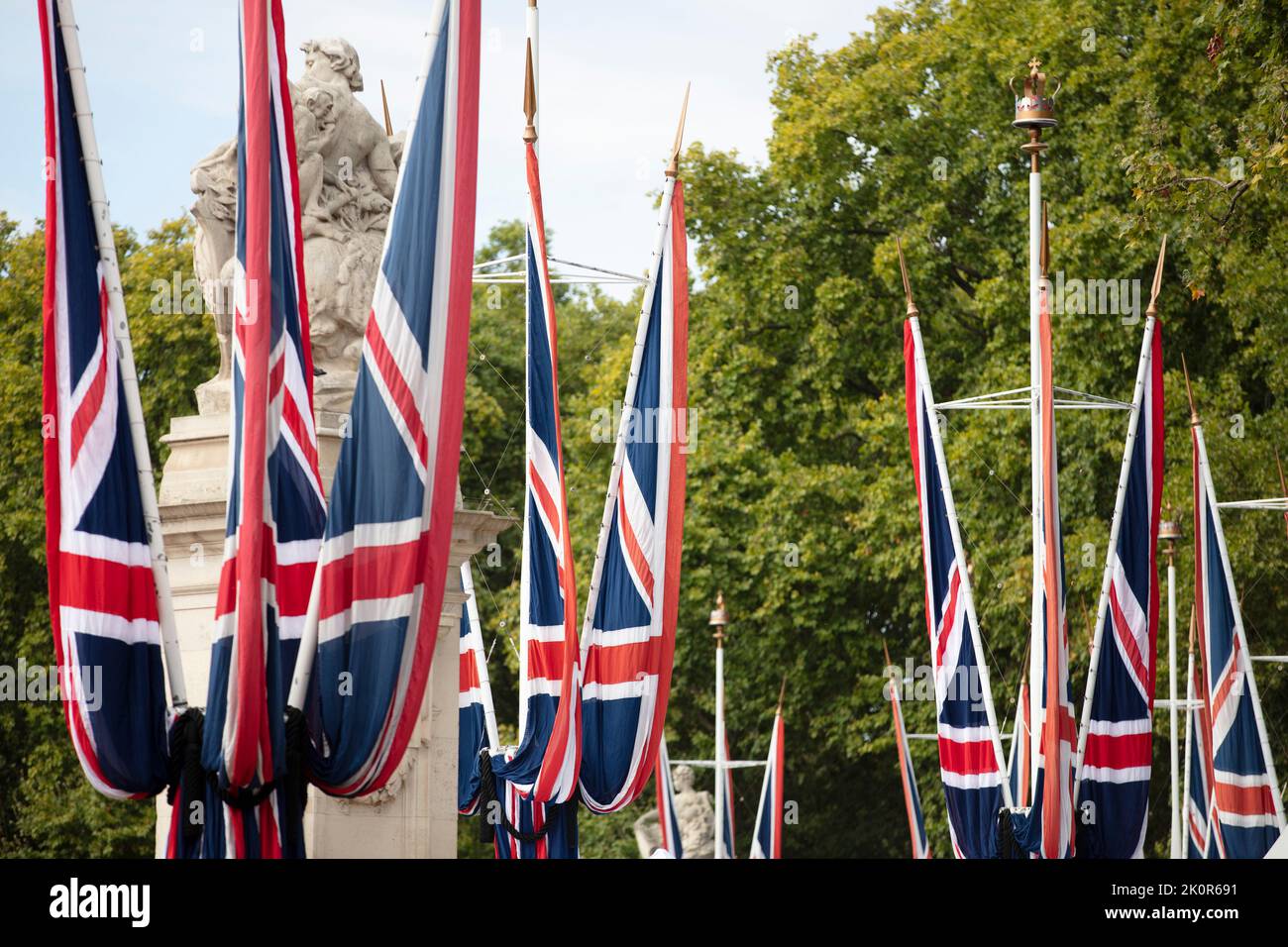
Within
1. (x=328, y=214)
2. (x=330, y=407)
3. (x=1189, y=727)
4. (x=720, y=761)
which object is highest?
(x=328, y=214)

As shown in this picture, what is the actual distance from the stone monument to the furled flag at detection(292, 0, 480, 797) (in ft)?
8.06

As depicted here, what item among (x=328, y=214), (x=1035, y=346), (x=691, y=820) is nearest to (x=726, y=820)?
(x=691, y=820)

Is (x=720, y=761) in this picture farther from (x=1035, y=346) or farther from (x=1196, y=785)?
(x=1035, y=346)

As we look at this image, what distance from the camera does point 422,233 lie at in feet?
38.3

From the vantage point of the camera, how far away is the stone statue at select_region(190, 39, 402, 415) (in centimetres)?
1433

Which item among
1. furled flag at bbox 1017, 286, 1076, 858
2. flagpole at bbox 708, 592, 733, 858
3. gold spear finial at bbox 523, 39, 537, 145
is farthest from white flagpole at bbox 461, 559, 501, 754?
flagpole at bbox 708, 592, 733, 858

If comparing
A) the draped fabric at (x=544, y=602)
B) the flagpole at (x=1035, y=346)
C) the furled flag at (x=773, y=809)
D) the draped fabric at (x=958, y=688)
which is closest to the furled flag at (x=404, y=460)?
the draped fabric at (x=544, y=602)

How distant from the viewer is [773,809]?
32.0m

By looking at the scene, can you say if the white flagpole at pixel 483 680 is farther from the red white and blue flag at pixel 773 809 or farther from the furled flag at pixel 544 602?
the red white and blue flag at pixel 773 809

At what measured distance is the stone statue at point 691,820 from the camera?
130 feet

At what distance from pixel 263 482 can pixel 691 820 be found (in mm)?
29989
